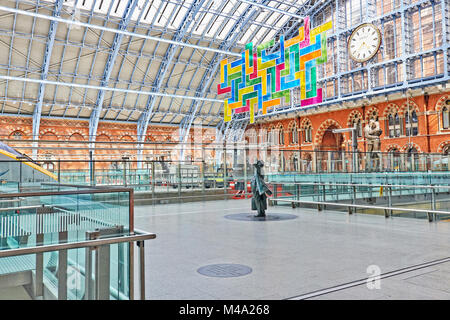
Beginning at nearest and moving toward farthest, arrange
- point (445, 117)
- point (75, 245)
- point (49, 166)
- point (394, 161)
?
point (75, 245) < point (49, 166) < point (394, 161) < point (445, 117)

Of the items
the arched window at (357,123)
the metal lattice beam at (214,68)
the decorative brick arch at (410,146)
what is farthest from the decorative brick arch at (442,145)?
the metal lattice beam at (214,68)

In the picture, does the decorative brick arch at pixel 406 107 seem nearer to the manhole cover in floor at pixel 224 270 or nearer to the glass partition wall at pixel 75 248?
the manhole cover in floor at pixel 224 270

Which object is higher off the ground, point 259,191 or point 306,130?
point 306,130

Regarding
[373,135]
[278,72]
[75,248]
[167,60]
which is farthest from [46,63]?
[75,248]

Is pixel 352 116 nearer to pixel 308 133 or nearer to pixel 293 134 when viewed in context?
pixel 308 133

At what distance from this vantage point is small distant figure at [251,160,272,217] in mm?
9070

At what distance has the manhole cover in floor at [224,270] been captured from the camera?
4.19 meters

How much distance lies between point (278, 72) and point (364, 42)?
1118 cm

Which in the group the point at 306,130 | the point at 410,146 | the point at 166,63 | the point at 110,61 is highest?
the point at 166,63

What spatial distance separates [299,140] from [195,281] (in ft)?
120

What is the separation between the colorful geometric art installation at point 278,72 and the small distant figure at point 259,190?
1366 centimetres

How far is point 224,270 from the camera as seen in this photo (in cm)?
438

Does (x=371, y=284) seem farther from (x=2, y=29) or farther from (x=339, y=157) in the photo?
(x=2, y=29)

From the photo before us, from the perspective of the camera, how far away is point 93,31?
29719 millimetres
